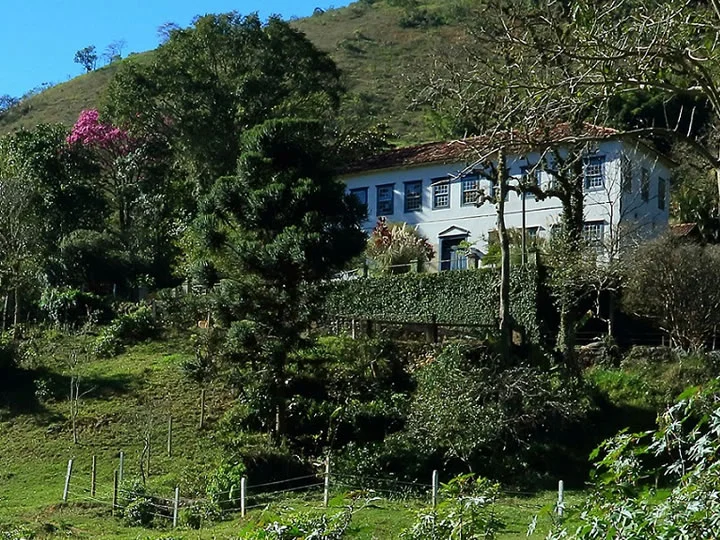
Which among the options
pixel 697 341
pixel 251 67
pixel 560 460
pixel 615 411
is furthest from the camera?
pixel 251 67

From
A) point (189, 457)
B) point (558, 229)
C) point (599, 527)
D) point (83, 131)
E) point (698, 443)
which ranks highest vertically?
point (83, 131)

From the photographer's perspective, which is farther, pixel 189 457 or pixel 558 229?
pixel 558 229

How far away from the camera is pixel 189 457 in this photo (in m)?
25.3

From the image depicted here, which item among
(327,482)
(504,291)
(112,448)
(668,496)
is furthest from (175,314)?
(668,496)

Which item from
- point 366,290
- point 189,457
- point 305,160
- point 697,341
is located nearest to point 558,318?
point 697,341

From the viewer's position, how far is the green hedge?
3023 cm

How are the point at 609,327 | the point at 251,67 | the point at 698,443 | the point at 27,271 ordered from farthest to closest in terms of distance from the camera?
the point at 251,67 < the point at 27,271 < the point at 609,327 < the point at 698,443

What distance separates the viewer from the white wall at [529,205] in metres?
34.6

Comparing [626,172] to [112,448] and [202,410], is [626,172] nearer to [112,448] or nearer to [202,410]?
[202,410]

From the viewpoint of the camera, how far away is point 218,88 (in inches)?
1635

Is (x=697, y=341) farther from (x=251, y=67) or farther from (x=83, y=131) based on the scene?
(x=83, y=131)

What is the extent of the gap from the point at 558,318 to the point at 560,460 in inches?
288

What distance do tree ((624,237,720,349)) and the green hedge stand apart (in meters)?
2.92

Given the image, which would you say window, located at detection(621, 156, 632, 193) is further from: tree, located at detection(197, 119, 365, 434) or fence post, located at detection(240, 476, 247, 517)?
fence post, located at detection(240, 476, 247, 517)
